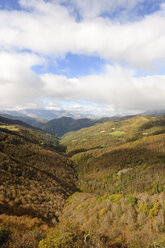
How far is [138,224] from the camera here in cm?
2091

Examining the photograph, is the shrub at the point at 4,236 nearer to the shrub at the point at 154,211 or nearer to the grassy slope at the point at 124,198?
the grassy slope at the point at 124,198

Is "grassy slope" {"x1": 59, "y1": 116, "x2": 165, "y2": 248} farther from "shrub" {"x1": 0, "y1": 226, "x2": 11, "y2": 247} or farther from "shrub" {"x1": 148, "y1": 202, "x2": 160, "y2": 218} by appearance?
"shrub" {"x1": 0, "y1": 226, "x2": 11, "y2": 247}

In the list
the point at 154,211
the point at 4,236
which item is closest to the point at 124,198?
the point at 154,211

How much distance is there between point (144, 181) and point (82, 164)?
99633mm

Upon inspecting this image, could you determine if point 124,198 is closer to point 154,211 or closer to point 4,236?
point 154,211

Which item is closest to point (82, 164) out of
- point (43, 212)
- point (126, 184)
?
point (126, 184)

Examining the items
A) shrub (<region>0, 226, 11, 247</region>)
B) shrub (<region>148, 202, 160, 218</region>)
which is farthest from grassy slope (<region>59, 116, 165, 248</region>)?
shrub (<region>0, 226, 11, 247</region>)

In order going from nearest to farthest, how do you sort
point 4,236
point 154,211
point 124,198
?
point 4,236 < point 154,211 < point 124,198

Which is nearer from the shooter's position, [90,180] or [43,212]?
[43,212]

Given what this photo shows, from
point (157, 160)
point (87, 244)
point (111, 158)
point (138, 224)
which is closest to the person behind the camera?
point (87, 244)

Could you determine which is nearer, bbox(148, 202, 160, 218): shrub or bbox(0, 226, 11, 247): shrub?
bbox(0, 226, 11, 247): shrub

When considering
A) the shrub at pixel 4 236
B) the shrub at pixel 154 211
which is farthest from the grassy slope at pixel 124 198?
the shrub at pixel 4 236

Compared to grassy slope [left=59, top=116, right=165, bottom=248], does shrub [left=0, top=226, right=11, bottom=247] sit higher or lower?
higher

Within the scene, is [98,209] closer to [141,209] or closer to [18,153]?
[141,209]
